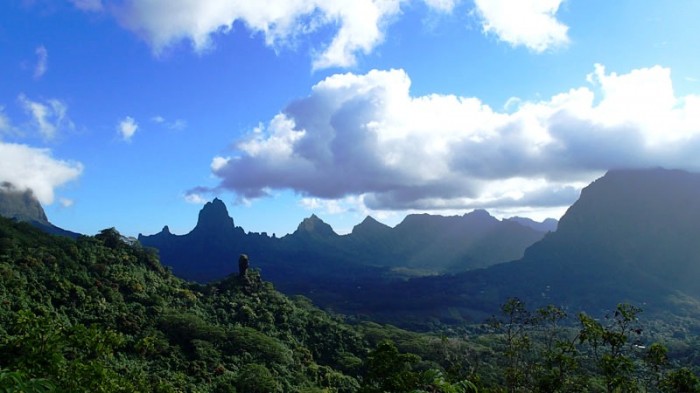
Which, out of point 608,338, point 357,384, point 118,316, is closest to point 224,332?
point 118,316

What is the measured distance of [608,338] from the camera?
75.6ft

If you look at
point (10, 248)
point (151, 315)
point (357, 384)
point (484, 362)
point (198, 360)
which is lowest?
point (484, 362)

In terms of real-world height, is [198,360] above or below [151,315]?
below

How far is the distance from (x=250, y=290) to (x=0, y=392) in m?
116

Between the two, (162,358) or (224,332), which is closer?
(162,358)

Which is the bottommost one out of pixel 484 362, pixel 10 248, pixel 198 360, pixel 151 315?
pixel 484 362

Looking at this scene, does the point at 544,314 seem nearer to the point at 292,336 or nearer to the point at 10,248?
the point at 292,336

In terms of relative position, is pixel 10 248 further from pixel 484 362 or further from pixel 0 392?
pixel 484 362

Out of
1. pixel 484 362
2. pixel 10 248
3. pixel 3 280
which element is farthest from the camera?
pixel 484 362

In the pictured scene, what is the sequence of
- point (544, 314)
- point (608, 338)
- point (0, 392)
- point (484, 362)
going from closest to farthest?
point (0, 392) < point (608, 338) < point (544, 314) < point (484, 362)

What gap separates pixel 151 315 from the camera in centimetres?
8588

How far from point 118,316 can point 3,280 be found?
55.6 feet

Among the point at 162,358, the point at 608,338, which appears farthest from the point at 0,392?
the point at 162,358

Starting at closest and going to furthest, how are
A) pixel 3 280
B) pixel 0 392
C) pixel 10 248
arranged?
pixel 0 392, pixel 3 280, pixel 10 248
